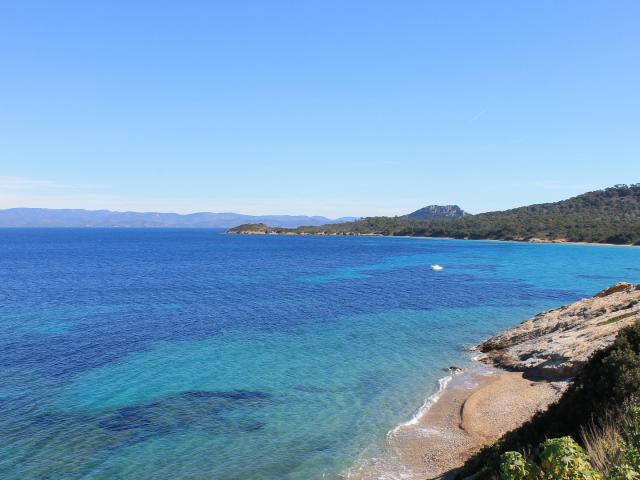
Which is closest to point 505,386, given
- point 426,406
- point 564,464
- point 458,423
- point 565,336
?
point 426,406

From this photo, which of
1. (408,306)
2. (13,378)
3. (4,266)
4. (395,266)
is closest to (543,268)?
(395,266)

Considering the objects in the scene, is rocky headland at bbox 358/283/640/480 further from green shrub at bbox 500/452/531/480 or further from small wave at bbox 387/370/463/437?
green shrub at bbox 500/452/531/480

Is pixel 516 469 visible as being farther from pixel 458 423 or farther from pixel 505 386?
pixel 505 386

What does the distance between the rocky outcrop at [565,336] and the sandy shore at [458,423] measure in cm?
176

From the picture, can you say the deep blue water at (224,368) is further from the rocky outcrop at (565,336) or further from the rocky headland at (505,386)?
the rocky outcrop at (565,336)

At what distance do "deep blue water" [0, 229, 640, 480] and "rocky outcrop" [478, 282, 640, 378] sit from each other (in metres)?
3.57

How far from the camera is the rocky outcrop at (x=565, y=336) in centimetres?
3100

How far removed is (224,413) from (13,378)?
1536 cm

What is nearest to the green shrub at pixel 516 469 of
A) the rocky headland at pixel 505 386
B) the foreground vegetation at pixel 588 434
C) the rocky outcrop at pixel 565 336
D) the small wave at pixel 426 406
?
the foreground vegetation at pixel 588 434

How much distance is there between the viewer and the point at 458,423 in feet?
83.0

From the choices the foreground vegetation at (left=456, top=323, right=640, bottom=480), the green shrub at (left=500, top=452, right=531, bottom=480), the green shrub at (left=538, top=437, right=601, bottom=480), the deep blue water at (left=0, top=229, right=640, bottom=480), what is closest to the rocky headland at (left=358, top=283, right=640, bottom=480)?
the deep blue water at (left=0, top=229, right=640, bottom=480)

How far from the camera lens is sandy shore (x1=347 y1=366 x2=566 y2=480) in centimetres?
2067

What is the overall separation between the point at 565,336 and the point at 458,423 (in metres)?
15.3

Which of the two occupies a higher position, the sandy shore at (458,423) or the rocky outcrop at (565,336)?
the rocky outcrop at (565,336)
